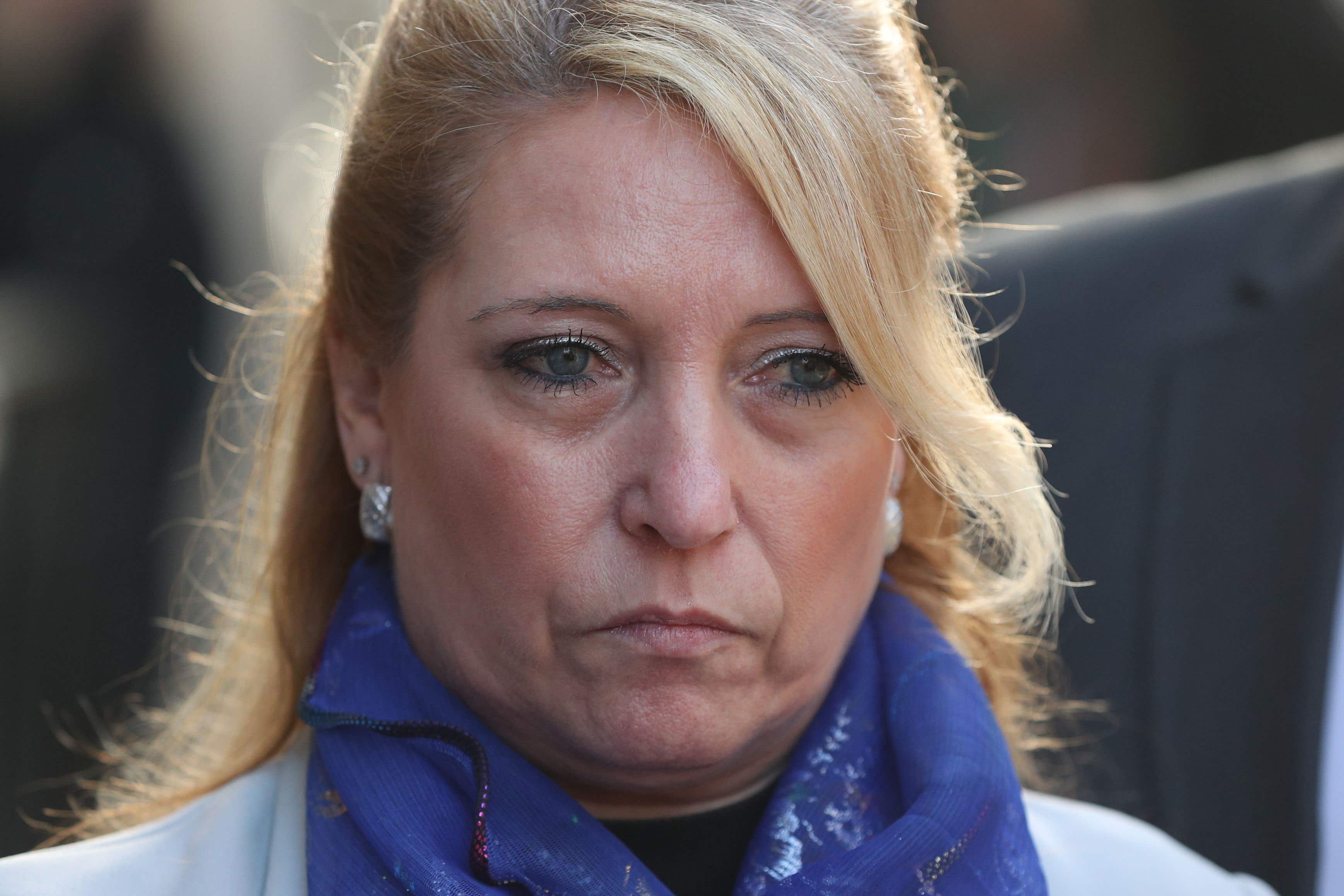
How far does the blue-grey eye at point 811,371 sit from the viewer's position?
5.75 ft

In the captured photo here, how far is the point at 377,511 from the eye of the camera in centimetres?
193

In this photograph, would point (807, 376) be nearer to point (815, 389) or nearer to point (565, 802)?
point (815, 389)

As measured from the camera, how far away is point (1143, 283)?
2.74 m

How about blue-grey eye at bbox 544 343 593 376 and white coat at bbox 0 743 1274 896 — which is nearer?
blue-grey eye at bbox 544 343 593 376

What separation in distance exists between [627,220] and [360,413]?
22.5 inches

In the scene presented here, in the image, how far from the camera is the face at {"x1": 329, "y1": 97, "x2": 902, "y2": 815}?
164cm

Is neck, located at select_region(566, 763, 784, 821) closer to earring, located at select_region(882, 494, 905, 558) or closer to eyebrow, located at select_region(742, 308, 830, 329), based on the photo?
earring, located at select_region(882, 494, 905, 558)

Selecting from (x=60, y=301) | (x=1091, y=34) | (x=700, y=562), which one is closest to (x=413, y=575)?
(x=700, y=562)

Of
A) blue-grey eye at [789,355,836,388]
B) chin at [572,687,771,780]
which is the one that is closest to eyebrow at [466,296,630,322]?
blue-grey eye at [789,355,836,388]

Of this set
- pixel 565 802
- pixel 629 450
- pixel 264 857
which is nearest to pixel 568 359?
pixel 629 450

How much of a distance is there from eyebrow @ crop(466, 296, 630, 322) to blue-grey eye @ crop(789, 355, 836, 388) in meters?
0.25

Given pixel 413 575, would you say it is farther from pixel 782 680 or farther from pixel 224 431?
pixel 224 431

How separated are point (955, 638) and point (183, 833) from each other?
1300 millimetres

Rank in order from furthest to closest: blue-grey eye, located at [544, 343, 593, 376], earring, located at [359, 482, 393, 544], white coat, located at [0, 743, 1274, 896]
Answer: earring, located at [359, 482, 393, 544] → white coat, located at [0, 743, 1274, 896] → blue-grey eye, located at [544, 343, 593, 376]
